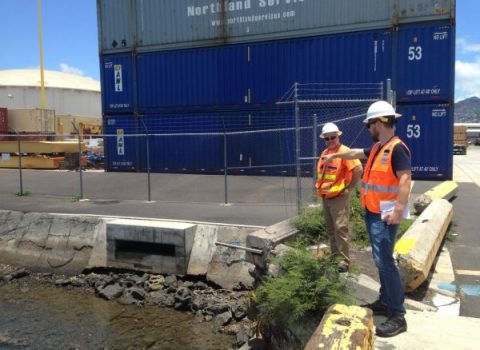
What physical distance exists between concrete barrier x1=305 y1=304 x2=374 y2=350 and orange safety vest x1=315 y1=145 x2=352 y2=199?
202 cm

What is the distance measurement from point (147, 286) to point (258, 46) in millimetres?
9707

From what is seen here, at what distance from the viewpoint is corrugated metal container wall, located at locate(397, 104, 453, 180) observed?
13789 mm

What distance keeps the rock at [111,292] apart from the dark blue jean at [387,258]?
5152 millimetres

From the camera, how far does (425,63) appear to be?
45.2 feet

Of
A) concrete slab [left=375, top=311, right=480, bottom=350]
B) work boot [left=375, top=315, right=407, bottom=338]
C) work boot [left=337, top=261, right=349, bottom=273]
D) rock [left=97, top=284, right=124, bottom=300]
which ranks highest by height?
work boot [left=337, top=261, right=349, bottom=273]

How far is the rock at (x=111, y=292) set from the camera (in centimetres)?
811

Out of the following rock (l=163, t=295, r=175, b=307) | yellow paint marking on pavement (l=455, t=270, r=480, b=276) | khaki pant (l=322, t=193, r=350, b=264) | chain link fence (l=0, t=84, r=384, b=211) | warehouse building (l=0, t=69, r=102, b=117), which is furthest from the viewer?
warehouse building (l=0, t=69, r=102, b=117)

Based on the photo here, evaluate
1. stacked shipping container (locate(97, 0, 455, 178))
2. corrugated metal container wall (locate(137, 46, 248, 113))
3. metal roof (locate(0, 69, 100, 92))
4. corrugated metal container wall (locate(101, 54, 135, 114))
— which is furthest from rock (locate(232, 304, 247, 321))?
metal roof (locate(0, 69, 100, 92))

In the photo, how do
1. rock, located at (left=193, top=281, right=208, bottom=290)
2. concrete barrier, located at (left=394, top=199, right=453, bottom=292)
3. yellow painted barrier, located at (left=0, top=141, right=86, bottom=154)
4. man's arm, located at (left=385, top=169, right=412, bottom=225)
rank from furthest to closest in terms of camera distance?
yellow painted barrier, located at (left=0, top=141, right=86, bottom=154) < rock, located at (left=193, top=281, right=208, bottom=290) < concrete barrier, located at (left=394, top=199, right=453, bottom=292) < man's arm, located at (left=385, top=169, right=412, bottom=225)

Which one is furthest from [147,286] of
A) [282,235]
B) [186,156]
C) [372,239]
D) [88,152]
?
[88,152]

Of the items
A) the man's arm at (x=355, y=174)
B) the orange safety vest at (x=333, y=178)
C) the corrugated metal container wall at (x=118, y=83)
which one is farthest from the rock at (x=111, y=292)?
the corrugated metal container wall at (x=118, y=83)

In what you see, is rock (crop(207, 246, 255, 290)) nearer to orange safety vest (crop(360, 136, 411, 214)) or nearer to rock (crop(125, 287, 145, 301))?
rock (crop(125, 287, 145, 301))

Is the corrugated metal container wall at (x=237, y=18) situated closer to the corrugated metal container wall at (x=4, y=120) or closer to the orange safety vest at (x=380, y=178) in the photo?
the corrugated metal container wall at (x=4, y=120)

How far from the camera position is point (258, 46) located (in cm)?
1565
